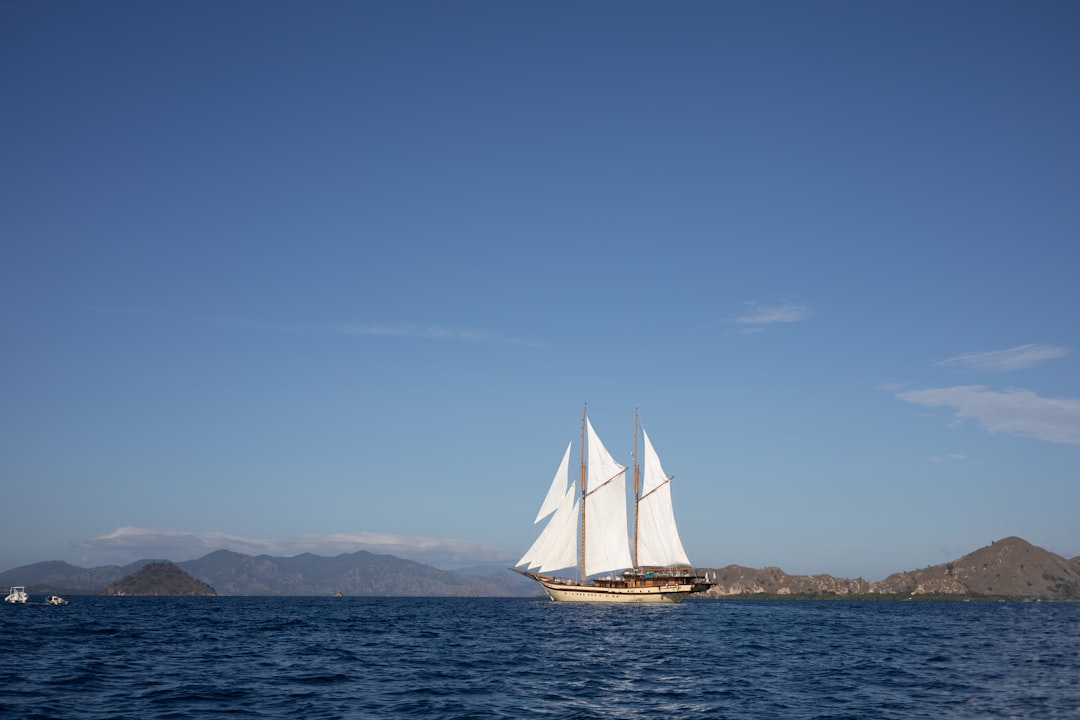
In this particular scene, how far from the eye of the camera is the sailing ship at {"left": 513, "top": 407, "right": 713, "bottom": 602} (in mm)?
147750

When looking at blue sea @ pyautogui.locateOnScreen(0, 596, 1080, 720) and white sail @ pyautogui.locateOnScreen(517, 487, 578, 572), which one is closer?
blue sea @ pyautogui.locateOnScreen(0, 596, 1080, 720)

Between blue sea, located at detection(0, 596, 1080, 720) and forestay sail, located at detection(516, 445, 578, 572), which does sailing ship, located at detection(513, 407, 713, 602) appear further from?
blue sea, located at detection(0, 596, 1080, 720)

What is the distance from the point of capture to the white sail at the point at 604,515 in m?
152

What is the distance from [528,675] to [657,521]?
119m

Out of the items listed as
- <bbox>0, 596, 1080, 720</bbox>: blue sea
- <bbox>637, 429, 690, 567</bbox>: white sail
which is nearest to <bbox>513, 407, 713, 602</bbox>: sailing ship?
<bbox>637, 429, 690, 567</bbox>: white sail

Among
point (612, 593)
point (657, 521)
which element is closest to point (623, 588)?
point (612, 593)

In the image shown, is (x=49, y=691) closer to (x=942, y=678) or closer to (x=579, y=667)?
(x=579, y=667)

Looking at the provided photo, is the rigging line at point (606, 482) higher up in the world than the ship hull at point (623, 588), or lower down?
higher up

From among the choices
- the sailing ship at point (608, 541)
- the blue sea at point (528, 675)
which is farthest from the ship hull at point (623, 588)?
the blue sea at point (528, 675)

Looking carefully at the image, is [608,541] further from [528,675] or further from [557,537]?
[528,675]

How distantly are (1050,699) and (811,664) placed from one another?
679 inches

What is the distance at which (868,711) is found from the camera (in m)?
33.8

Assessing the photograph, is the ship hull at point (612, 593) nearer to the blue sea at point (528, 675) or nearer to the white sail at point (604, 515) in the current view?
the white sail at point (604, 515)

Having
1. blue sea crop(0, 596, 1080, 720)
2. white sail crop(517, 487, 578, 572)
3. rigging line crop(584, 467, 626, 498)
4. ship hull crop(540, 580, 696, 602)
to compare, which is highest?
rigging line crop(584, 467, 626, 498)
